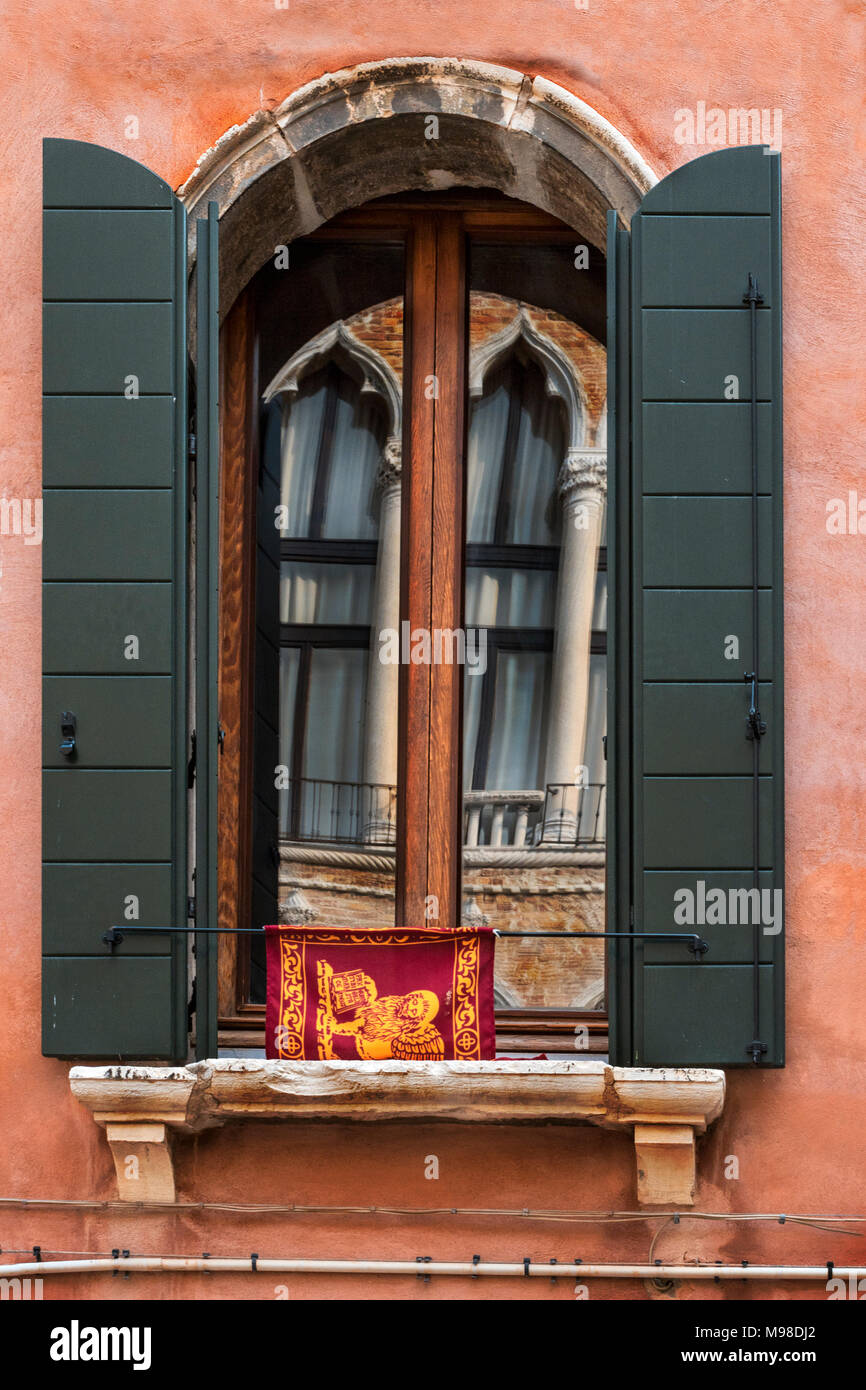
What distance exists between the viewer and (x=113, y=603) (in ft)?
20.0

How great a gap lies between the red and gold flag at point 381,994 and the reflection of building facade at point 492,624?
703 mm

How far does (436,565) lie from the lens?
6809 millimetres

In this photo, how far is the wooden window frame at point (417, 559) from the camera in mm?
6691

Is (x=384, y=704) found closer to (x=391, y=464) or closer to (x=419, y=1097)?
(x=391, y=464)

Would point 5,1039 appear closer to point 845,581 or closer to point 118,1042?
point 118,1042

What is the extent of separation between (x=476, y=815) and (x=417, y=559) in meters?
0.96

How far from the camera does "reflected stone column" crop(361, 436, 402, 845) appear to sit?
6.88 meters

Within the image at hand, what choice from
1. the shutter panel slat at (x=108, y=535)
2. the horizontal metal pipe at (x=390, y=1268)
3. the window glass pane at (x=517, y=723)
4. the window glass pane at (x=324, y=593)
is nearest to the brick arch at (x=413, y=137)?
the shutter panel slat at (x=108, y=535)

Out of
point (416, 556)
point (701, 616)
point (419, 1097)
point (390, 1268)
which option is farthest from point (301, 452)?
point (390, 1268)

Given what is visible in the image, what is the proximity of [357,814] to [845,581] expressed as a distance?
1.95m

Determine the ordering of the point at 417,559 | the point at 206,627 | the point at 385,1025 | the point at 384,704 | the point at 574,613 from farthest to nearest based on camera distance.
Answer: the point at 574,613 < the point at 384,704 < the point at 417,559 < the point at 206,627 < the point at 385,1025

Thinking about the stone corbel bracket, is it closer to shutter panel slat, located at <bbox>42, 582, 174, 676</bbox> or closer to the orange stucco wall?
the orange stucco wall
